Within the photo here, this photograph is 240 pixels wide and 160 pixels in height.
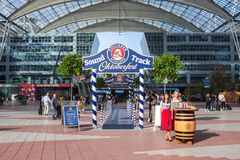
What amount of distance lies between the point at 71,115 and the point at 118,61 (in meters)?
3.50

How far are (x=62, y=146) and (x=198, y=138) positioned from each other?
5135 millimetres

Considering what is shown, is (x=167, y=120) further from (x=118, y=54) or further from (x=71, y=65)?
(x=71, y=65)

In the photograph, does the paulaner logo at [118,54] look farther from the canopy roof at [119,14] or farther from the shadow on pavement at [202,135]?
the canopy roof at [119,14]

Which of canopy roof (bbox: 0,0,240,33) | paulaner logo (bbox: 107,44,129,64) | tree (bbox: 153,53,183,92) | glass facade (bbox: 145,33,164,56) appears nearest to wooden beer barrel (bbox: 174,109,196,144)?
paulaner logo (bbox: 107,44,129,64)

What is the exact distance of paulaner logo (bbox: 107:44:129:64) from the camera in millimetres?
18984

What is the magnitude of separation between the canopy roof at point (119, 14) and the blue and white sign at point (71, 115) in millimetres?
49513

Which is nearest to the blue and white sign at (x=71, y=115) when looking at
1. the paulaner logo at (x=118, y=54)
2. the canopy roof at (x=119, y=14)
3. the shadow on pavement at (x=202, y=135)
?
the paulaner logo at (x=118, y=54)

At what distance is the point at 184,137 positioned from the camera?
42.8 ft

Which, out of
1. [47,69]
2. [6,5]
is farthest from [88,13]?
[47,69]

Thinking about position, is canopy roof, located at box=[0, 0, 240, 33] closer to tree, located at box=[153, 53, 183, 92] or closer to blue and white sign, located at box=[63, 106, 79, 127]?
tree, located at box=[153, 53, 183, 92]

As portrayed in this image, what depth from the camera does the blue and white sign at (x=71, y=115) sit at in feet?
57.2

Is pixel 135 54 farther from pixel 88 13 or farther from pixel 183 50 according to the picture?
pixel 183 50

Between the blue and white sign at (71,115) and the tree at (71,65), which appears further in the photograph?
the tree at (71,65)

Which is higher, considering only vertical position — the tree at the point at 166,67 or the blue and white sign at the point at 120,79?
the tree at the point at 166,67
